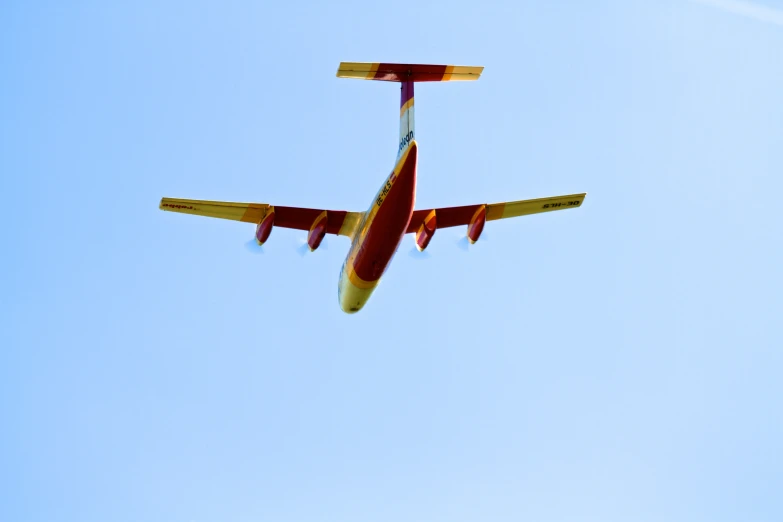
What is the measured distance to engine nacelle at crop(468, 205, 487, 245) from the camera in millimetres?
33750

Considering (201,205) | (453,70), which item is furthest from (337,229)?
(453,70)

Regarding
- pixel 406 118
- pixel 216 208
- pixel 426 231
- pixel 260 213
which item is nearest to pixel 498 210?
pixel 426 231

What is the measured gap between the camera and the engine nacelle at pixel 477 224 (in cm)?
3375

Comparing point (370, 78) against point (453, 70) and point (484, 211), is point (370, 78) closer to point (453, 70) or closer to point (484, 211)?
point (453, 70)

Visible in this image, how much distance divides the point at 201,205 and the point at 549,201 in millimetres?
13116

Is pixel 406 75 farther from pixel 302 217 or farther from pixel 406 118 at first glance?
pixel 302 217

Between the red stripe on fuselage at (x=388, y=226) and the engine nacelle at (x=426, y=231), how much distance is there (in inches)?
81.1

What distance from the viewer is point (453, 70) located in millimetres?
31922

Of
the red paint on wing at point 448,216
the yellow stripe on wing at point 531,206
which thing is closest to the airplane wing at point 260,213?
the red paint on wing at point 448,216

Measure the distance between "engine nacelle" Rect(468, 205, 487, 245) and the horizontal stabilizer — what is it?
4966 mm

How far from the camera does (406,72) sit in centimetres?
3159

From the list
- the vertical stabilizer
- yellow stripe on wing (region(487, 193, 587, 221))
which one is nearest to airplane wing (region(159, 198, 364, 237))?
the vertical stabilizer

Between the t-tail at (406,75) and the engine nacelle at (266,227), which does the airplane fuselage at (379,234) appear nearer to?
the t-tail at (406,75)

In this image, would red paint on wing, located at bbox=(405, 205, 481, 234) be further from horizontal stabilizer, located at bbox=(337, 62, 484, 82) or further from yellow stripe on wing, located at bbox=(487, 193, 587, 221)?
horizontal stabilizer, located at bbox=(337, 62, 484, 82)
